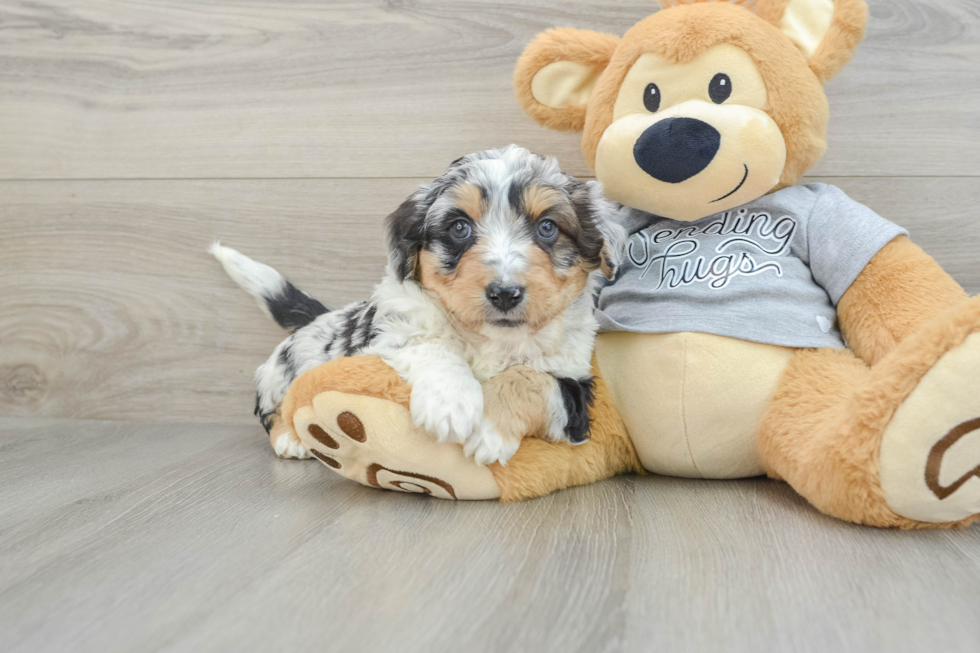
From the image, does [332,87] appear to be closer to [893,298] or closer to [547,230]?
[547,230]

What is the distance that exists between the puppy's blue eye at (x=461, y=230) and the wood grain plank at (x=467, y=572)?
55cm

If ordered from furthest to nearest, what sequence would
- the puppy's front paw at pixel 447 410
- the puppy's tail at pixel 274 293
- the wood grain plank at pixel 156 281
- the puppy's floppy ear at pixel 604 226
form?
the wood grain plank at pixel 156 281
the puppy's tail at pixel 274 293
the puppy's floppy ear at pixel 604 226
the puppy's front paw at pixel 447 410

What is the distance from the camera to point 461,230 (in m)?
1.45

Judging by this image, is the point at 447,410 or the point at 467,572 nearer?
the point at 467,572

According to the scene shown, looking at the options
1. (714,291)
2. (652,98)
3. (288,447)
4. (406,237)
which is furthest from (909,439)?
(288,447)

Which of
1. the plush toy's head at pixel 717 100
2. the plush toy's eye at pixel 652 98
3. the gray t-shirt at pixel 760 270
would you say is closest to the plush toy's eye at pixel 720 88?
the plush toy's head at pixel 717 100

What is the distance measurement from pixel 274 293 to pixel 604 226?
1.08 meters

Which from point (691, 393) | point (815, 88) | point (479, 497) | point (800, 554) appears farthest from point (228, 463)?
point (815, 88)

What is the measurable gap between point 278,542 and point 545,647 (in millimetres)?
590


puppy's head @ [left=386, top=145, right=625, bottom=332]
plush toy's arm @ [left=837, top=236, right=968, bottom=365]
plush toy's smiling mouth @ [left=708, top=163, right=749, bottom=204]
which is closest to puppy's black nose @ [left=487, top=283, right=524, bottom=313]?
puppy's head @ [left=386, top=145, right=625, bottom=332]

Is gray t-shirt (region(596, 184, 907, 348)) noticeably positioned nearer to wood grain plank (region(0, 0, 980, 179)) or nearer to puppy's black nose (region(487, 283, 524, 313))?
puppy's black nose (region(487, 283, 524, 313))

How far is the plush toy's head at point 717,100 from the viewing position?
1.46m

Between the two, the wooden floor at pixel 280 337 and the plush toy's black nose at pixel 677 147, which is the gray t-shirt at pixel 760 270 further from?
the wooden floor at pixel 280 337

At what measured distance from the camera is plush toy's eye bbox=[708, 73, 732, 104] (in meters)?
1.48
